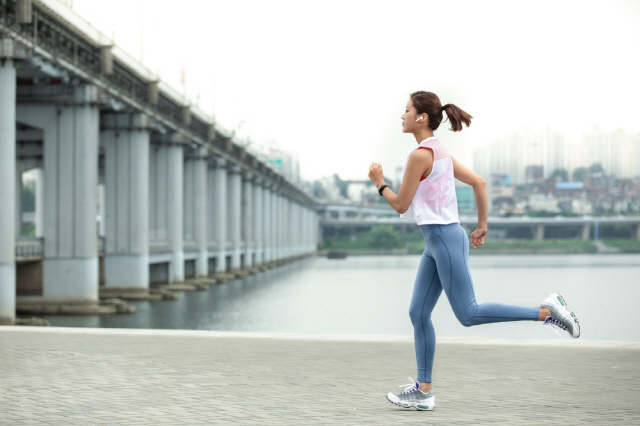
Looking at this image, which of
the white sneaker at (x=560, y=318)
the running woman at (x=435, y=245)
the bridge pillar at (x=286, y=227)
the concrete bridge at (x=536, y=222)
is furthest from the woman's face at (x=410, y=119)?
the concrete bridge at (x=536, y=222)

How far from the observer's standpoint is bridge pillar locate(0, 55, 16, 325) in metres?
22.9

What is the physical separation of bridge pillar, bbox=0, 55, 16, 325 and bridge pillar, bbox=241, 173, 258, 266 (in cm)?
5012

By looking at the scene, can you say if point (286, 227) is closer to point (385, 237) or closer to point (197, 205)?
point (385, 237)

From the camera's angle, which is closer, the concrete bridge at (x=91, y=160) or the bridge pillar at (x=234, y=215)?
the concrete bridge at (x=91, y=160)

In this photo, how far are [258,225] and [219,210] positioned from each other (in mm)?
19994

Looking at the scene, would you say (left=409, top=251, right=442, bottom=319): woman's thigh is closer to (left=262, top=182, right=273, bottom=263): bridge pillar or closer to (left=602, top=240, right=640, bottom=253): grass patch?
(left=262, top=182, right=273, bottom=263): bridge pillar

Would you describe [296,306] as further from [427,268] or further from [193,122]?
[427,268]

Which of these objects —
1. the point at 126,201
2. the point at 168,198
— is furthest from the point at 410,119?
the point at 168,198

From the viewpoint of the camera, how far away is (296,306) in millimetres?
35375

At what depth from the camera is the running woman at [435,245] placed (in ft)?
18.1

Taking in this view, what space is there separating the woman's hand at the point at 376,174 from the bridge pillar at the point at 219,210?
2146 inches

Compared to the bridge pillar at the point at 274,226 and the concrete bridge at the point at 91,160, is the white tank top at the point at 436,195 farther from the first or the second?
the bridge pillar at the point at 274,226

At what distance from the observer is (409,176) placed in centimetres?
555

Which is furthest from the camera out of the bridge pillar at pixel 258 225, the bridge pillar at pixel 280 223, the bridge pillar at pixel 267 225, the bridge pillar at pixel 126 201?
the bridge pillar at pixel 280 223
